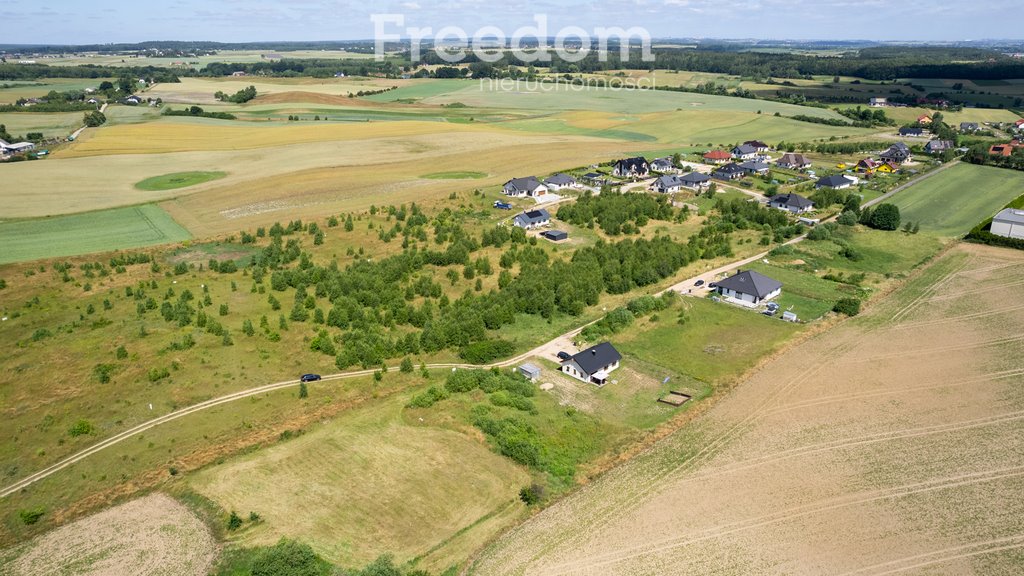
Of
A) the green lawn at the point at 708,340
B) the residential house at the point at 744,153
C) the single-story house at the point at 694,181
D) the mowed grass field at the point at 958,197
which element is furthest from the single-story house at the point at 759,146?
the green lawn at the point at 708,340

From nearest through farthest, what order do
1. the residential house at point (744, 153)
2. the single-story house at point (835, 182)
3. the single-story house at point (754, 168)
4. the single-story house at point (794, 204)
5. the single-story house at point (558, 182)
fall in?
the single-story house at point (794, 204)
the single-story house at point (835, 182)
the single-story house at point (558, 182)
the single-story house at point (754, 168)
the residential house at point (744, 153)

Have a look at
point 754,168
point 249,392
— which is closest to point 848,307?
point 249,392

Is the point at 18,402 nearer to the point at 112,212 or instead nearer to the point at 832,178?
the point at 112,212

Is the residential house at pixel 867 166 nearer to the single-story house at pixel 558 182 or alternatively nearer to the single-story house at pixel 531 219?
the single-story house at pixel 558 182

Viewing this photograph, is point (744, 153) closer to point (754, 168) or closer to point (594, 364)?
point (754, 168)

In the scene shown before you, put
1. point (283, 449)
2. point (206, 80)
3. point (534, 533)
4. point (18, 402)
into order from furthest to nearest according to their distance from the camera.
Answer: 1. point (206, 80)
2. point (18, 402)
3. point (283, 449)
4. point (534, 533)

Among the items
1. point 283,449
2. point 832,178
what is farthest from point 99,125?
point 832,178

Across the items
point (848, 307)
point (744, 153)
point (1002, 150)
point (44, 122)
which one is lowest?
point (848, 307)
